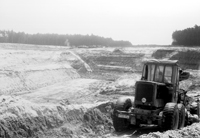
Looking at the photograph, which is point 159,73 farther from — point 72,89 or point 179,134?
point 72,89

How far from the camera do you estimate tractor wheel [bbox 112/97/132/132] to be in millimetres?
10586

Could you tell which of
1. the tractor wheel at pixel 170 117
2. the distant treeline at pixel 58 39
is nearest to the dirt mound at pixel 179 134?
the tractor wheel at pixel 170 117

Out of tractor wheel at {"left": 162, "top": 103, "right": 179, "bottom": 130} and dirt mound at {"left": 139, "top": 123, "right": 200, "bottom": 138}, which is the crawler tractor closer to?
tractor wheel at {"left": 162, "top": 103, "right": 179, "bottom": 130}

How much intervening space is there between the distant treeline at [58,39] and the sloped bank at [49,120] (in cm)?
5143

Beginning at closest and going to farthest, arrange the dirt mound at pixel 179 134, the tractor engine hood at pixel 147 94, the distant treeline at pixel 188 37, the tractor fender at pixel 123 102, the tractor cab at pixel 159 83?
the dirt mound at pixel 179 134, the tractor engine hood at pixel 147 94, the tractor cab at pixel 159 83, the tractor fender at pixel 123 102, the distant treeline at pixel 188 37

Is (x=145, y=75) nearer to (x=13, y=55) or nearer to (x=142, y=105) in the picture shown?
(x=142, y=105)

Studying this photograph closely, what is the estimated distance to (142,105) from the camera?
33.3 feet

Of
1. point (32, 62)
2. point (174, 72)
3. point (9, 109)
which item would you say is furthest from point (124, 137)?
point (32, 62)

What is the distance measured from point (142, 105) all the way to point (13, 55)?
1924 centimetres

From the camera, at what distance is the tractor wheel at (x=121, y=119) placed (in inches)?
417

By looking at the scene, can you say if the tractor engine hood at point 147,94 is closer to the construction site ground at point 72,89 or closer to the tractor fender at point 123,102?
the tractor fender at point 123,102

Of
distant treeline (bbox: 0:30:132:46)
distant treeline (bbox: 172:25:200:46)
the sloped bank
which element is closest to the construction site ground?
the sloped bank

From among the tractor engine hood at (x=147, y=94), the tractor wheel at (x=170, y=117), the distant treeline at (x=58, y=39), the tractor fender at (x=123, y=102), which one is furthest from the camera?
the distant treeline at (x=58, y=39)

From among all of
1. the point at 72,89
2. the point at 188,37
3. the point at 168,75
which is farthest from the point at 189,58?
the point at 168,75
